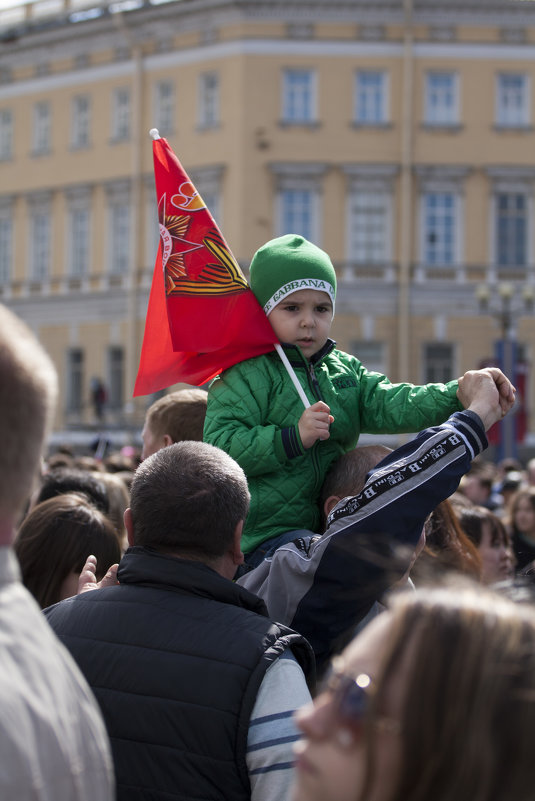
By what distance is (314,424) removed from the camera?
9.52ft

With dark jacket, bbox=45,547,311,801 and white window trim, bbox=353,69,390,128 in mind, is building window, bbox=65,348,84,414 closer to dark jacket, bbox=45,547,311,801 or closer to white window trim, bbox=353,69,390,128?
white window trim, bbox=353,69,390,128

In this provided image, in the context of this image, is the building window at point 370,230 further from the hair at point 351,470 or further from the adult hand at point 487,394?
the adult hand at point 487,394

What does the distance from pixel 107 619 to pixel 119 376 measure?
1143 inches

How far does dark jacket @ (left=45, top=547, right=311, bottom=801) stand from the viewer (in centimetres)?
227

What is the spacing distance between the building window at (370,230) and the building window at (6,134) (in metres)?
11.1

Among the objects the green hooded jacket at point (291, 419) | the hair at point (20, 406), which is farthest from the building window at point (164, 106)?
the hair at point (20, 406)

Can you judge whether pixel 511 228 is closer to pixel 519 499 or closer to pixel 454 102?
pixel 454 102

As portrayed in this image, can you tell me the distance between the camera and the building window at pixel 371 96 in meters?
28.9

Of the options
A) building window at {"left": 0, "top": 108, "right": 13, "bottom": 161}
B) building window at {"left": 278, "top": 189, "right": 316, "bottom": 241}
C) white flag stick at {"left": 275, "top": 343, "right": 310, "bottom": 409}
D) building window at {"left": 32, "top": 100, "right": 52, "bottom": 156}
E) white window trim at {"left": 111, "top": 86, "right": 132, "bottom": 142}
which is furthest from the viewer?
building window at {"left": 0, "top": 108, "right": 13, "bottom": 161}

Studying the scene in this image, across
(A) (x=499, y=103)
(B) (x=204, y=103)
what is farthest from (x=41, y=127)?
(A) (x=499, y=103)

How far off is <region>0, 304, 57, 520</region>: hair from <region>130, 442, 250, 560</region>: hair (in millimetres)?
1026

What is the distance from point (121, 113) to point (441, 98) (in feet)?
29.2

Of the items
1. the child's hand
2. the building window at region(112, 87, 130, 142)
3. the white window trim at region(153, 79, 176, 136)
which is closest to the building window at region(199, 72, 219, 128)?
the white window trim at region(153, 79, 176, 136)

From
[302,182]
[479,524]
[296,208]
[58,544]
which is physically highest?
[302,182]
